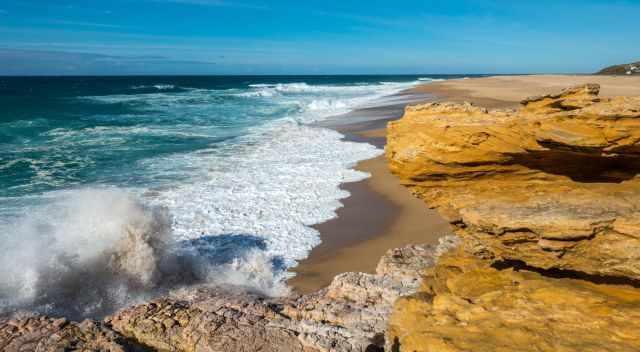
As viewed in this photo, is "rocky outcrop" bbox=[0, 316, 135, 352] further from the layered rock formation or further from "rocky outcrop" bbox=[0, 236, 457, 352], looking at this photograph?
the layered rock formation

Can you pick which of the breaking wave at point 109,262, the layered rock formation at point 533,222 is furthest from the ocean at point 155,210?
the layered rock formation at point 533,222

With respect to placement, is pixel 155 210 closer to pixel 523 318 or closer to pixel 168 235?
pixel 168 235

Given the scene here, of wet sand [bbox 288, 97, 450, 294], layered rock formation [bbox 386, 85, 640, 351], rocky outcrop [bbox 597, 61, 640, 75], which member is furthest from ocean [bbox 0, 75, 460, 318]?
rocky outcrop [bbox 597, 61, 640, 75]

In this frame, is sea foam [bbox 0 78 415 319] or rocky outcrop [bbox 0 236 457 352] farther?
sea foam [bbox 0 78 415 319]

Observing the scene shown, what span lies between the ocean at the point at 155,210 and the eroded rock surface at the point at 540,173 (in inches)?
138

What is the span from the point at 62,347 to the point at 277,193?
303 inches

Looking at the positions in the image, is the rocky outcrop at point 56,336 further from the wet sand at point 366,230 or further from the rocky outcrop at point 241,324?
the wet sand at point 366,230

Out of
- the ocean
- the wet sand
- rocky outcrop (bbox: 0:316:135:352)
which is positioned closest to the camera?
rocky outcrop (bbox: 0:316:135:352)

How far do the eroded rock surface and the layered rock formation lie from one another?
1 centimetres

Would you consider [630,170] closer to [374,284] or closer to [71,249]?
[374,284]

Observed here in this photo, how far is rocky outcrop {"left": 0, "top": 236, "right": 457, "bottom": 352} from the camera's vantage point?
15.5 feet

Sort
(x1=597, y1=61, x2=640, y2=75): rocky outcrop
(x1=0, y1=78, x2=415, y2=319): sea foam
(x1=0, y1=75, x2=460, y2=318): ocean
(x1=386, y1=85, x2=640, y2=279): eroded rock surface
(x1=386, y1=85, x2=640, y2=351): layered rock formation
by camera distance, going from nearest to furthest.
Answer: (x1=386, y1=85, x2=640, y2=351): layered rock formation
(x1=386, y1=85, x2=640, y2=279): eroded rock surface
(x1=0, y1=78, x2=415, y2=319): sea foam
(x1=0, y1=75, x2=460, y2=318): ocean
(x1=597, y1=61, x2=640, y2=75): rocky outcrop

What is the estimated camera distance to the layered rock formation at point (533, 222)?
3412 millimetres

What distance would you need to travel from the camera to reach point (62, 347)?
15.2ft
